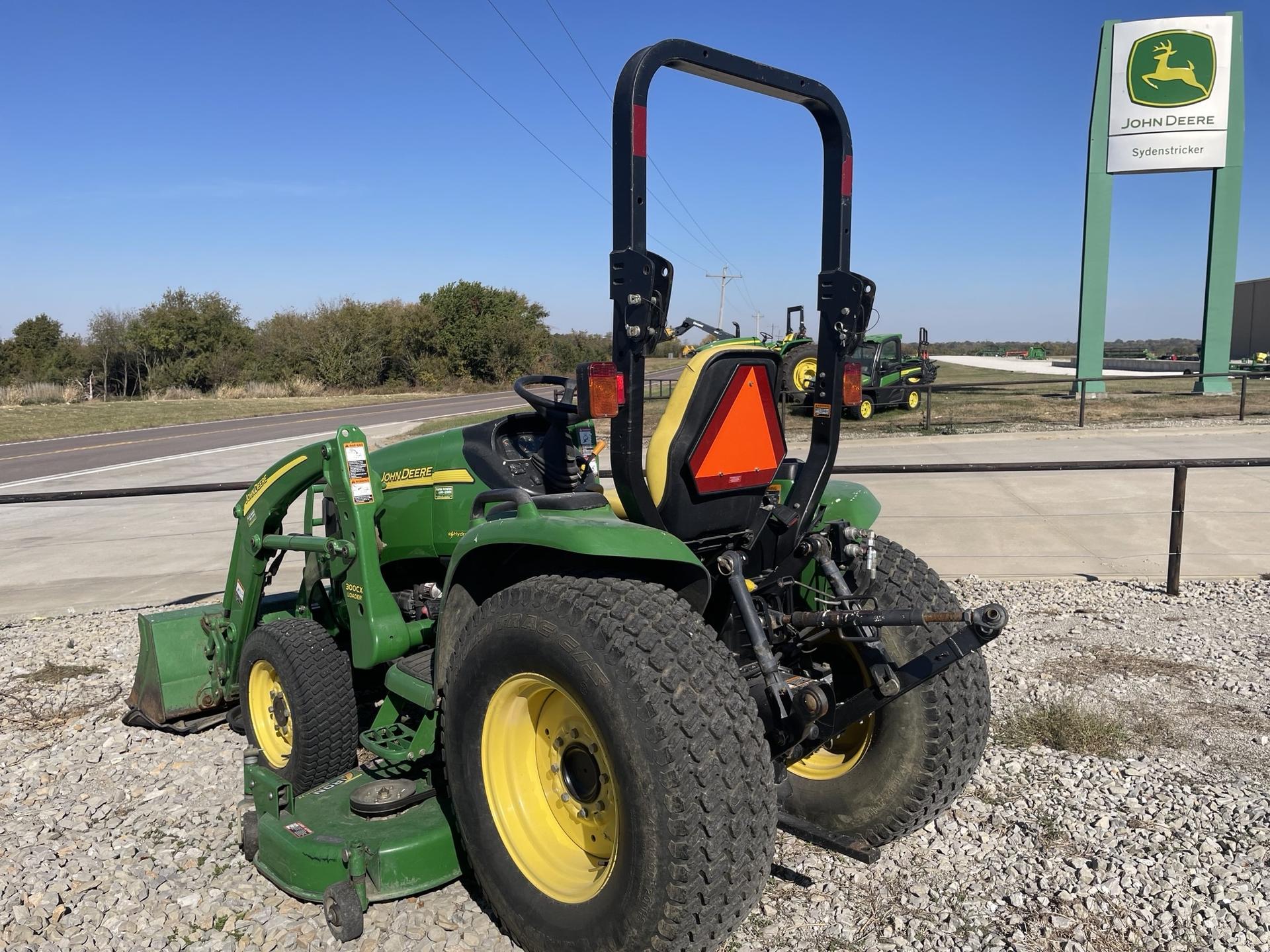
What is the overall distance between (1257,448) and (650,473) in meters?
14.1

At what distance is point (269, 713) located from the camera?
3965mm

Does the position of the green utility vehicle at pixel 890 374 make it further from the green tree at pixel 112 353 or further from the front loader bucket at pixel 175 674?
the green tree at pixel 112 353

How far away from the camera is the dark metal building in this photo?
152 feet

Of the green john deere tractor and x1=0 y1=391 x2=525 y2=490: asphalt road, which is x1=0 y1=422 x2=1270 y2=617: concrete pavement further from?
the green john deere tractor

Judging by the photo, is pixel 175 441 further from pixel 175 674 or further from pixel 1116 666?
pixel 1116 666

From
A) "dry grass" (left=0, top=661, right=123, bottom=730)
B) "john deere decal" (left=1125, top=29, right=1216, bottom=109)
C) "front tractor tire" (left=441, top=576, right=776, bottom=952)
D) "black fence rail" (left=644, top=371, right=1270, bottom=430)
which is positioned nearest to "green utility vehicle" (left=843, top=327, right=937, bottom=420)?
"black fence rail" (left=644, top=371, right=1270, bottom=430)

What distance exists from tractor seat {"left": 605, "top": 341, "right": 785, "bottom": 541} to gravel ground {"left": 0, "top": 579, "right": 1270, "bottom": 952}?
4.17ft

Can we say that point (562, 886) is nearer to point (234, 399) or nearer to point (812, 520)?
point (812, 520)

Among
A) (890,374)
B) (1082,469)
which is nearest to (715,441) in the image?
(1082,469)

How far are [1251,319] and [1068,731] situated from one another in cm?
5291

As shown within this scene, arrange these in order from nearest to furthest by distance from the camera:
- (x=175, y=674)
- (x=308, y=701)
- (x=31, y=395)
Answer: (x=308, y=701) < (x=175, y=674) < (x=31, y=395)

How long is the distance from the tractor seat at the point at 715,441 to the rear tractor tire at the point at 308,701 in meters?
1.66

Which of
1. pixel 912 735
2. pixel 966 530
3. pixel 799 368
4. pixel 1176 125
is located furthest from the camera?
pixel 1176 125

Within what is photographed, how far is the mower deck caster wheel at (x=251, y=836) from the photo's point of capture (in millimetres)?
3107
